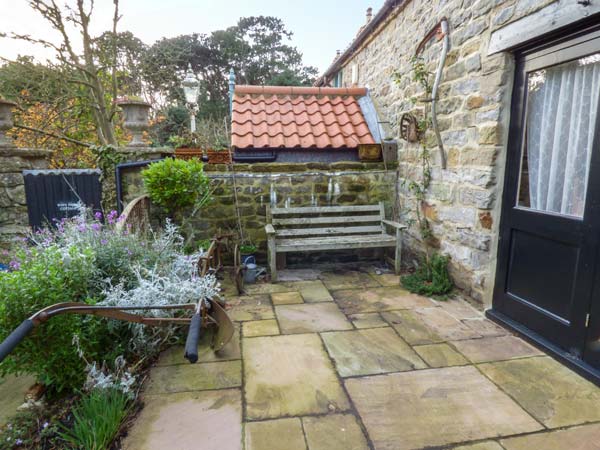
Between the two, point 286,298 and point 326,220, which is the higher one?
point 326,220

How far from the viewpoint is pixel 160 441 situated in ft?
5.44

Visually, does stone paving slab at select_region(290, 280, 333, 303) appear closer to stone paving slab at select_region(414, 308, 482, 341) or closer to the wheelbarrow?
stone paving slab at select_region(414, 308, 482, 341)

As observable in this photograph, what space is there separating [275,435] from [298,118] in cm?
430

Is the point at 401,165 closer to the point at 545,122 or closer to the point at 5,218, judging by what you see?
the point at 545,122

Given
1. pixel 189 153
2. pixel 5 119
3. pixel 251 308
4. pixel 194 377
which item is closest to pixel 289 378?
pixel 194 377

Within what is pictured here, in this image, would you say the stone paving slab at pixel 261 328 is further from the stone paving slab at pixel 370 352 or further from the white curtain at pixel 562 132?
the white curtain at pixel 562 132

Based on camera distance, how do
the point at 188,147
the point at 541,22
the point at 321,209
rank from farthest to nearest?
the point at 188,147
the point at 321,209
the point at 541,22

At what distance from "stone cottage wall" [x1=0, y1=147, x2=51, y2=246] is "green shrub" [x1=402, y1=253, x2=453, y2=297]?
14.7ft

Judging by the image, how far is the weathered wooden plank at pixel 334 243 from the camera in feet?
12.7

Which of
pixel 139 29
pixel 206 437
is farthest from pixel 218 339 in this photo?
pixel 139 29

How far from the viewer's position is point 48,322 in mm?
1771

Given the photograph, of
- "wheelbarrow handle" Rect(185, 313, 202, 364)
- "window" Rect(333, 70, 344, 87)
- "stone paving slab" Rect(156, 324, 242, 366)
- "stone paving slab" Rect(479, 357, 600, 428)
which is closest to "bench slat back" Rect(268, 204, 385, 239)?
"stone paving slab" Rect(156, 324, 242, 366)

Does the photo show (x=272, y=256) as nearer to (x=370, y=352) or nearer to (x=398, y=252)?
(x=398, y=252)

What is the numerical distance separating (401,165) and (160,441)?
3.81 metres
